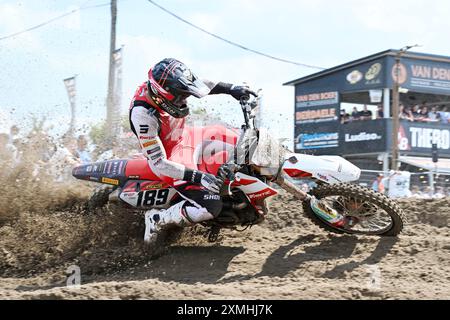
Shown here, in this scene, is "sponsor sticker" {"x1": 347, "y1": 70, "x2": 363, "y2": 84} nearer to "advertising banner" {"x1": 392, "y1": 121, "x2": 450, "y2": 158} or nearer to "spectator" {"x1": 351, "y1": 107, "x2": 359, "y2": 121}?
"spectator" {"x1": 351, "y1": 107, "x2": 359, "y2": 121}

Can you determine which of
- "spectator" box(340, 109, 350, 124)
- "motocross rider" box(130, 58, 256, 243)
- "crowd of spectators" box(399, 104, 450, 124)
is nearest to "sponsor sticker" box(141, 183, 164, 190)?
"motocross rider" box(130, 58, 256, 243)

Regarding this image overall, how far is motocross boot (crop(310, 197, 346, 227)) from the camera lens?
5.48 meters

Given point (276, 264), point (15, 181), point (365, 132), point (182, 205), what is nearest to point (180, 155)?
point (182, 205)

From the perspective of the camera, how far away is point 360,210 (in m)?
5.43

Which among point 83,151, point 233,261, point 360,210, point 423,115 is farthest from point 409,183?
point 423,115

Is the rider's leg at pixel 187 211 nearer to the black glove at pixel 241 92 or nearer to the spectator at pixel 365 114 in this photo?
the black glove at pixel 241 92

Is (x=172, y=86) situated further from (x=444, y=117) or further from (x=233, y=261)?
(x=444, y=117)

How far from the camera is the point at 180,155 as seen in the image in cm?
547

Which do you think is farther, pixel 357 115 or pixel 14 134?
pixel 357 115

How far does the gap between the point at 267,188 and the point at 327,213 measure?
67cm

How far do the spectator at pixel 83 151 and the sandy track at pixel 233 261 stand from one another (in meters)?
2.85

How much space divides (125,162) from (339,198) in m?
2.14

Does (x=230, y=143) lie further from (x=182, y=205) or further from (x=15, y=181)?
(x=15, y=181)

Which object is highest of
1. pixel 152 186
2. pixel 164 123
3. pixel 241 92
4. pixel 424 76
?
pixel 424 76
